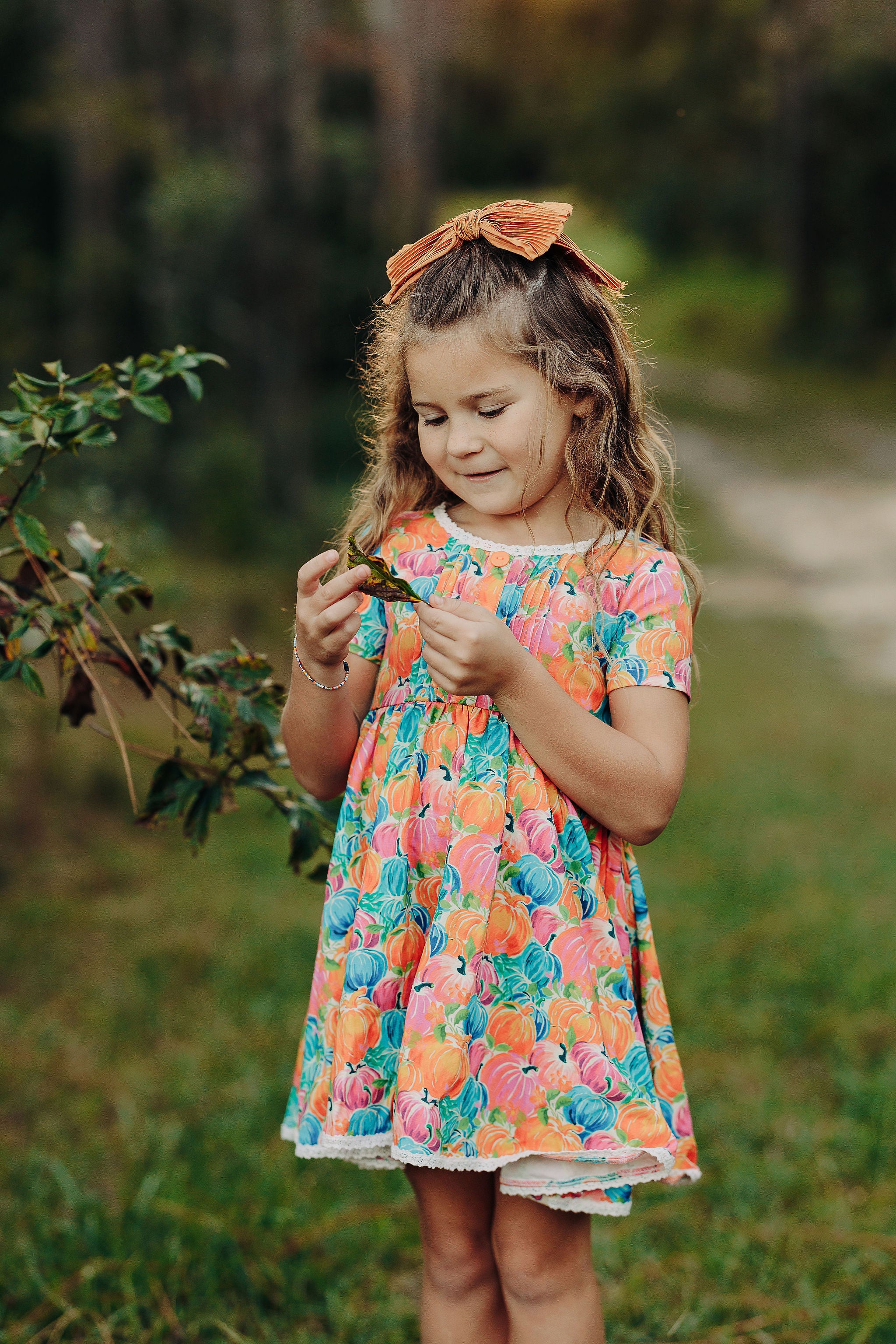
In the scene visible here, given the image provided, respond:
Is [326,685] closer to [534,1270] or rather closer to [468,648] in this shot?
[468,648]

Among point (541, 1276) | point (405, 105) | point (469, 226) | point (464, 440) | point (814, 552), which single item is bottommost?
point (541, 1276)

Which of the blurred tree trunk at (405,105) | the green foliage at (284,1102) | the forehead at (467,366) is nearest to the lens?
the forehead at (467,366)

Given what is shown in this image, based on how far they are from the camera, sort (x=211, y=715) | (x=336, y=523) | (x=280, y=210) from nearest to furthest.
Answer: (x=211, y=715) < (x=336, y=523) < (x=280, y=210)

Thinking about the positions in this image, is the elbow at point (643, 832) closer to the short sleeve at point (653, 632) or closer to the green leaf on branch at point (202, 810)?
the short sleeve at point (653, 632)

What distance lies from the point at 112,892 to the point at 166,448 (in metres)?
7.39

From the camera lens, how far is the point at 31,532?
1.45m

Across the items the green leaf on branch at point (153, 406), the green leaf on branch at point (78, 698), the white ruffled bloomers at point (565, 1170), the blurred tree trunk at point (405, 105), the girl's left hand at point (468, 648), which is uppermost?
the blurred tree trunk at point (405, 105)

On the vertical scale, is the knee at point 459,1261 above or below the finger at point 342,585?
below

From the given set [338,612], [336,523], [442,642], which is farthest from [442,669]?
[336,523]

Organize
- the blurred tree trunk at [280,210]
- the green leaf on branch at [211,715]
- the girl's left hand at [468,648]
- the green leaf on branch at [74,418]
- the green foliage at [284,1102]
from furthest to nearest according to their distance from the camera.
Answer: the blurred tree trunk at [280,210] < the green foliage at [284,1102] < the green leaf on branch at [211,715] < the green leaf on branch at [74,418] < the girl's left hand at [468,648]

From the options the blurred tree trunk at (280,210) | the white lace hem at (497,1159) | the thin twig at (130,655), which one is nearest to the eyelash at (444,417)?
the thin twig at (130,655)

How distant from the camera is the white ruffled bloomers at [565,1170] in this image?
51.6 inches

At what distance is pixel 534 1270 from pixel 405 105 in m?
13.5

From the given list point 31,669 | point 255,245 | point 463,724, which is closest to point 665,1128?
point 463,724
